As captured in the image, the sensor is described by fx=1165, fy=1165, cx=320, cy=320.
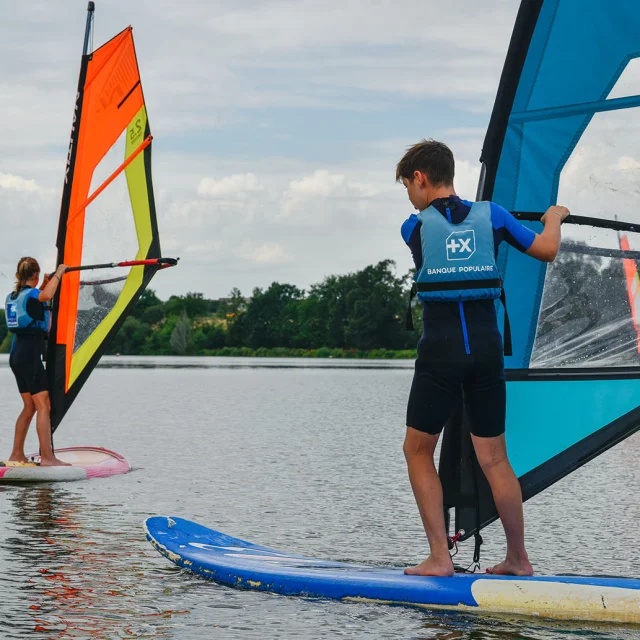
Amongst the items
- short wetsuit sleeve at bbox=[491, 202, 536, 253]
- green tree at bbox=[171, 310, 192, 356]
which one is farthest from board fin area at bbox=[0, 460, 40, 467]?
green tree at bbox=[171, 310, 192, 356]

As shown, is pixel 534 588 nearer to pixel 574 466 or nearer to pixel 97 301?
pixel 574 466

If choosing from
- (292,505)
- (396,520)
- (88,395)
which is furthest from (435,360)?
(88,395)

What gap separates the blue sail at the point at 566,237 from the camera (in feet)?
14.2

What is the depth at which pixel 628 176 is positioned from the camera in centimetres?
436

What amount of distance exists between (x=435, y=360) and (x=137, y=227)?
599 cm

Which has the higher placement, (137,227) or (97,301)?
(137,227)

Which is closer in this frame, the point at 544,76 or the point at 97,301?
the point at 544,76

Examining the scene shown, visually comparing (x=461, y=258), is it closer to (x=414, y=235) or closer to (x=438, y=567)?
(x=414, y=235)

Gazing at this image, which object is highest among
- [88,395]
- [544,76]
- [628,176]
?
[544,76]

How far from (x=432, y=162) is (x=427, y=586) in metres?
1.53

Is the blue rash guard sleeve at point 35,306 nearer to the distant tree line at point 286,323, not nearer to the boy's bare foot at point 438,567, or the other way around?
the boy's bare foot at point 438,567

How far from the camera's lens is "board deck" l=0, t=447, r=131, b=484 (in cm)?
839

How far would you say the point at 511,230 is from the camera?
13.4ft

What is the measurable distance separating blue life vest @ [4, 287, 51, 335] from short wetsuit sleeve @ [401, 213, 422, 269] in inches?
A: 185
